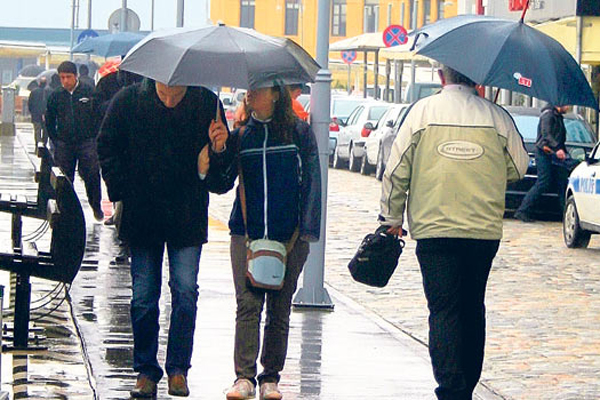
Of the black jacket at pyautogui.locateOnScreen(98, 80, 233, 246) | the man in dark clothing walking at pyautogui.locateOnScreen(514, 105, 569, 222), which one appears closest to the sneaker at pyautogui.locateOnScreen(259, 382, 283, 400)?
the black jacket at pyautogui.locateOnScreen(98, 80, 233, 246)

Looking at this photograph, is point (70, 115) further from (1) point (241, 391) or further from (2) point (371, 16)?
(2) point (371, 16)

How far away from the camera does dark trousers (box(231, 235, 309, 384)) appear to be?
8.05m

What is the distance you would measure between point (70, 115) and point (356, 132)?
57.9 ft

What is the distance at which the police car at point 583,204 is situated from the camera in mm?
17266

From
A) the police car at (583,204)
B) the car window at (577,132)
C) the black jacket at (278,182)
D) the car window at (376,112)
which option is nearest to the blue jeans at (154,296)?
the black jacket at (278,182)

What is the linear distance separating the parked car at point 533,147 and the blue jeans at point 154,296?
13998 millimetres

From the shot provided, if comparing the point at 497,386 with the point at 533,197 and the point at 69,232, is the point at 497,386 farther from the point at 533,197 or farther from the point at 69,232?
the point at 533,197

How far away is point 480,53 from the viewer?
24.5 feet

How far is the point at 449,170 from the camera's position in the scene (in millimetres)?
7262

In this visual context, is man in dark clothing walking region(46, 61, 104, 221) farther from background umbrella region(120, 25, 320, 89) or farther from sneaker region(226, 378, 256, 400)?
sneaker region(226, 378, 256, 400)

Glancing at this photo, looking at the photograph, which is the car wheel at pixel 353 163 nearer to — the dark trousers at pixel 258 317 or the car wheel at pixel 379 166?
the car wheel at pixel 379 166

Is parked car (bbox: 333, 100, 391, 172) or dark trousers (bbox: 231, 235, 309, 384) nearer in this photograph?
dark trousers (bbox: 231, 235, 309, 384)

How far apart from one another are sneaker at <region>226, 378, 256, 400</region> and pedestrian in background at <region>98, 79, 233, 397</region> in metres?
0.25

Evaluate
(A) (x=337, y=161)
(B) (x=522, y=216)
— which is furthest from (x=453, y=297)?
(A) (x=337, y=161)
